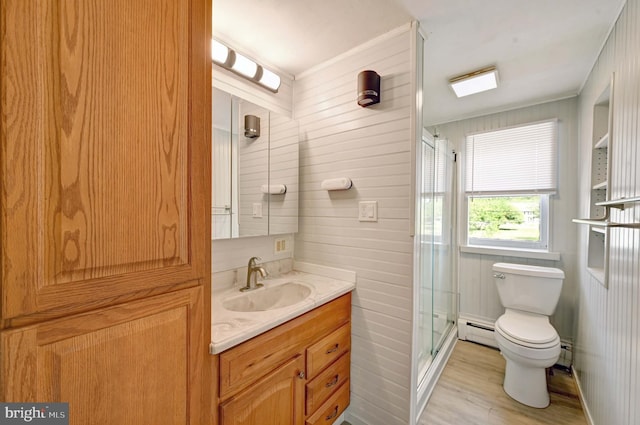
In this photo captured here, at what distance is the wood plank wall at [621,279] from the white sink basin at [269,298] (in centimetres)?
148

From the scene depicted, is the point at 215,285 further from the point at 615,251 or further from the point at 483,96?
the point at 483,96

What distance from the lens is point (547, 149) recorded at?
2.32m

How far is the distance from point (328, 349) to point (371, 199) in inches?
36.0

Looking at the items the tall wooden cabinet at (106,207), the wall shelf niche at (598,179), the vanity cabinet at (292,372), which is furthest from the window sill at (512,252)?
the tall wooden cabinet at (106,207)

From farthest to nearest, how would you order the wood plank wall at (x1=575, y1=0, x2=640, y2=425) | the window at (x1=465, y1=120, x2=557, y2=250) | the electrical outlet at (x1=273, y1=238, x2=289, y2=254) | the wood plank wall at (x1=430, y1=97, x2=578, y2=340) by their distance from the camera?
1. the window at (x1=465, y1=120, x2=557, y2=250)
2. the wood plank wall at (x1=430, y1=97, x2=578, y2=340)
3. the electrical outlet at (x1=273, y1=238, x2=289, y2=254)
4. the wood plank wall at (x1=575, y1=0, x2=640, y2=425)

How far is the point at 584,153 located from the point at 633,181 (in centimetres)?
119

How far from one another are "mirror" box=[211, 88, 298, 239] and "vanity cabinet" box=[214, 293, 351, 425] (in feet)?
2.21

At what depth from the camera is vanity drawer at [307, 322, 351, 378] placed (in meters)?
1.33

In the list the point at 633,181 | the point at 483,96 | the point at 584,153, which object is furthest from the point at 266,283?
the point at 584,153

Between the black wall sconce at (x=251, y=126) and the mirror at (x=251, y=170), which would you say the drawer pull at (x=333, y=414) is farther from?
the black wall sconce at (x=251, y=126)

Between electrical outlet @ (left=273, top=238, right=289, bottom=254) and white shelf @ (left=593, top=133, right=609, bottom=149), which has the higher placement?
white shelf @ (left=593, top=133, right=609, bottom=149)

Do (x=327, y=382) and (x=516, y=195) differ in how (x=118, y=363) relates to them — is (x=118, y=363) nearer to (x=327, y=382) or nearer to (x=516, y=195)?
(x=327, y=382)

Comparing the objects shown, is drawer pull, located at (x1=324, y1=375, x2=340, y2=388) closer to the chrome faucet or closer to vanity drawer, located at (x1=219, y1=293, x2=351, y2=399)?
vanity drawer, located at (x1=219, y1=293, x2=351, y2=399)

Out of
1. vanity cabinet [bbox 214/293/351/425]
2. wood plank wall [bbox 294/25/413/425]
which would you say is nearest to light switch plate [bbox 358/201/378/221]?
wood plank wall [bbox 294/25/413/425]
